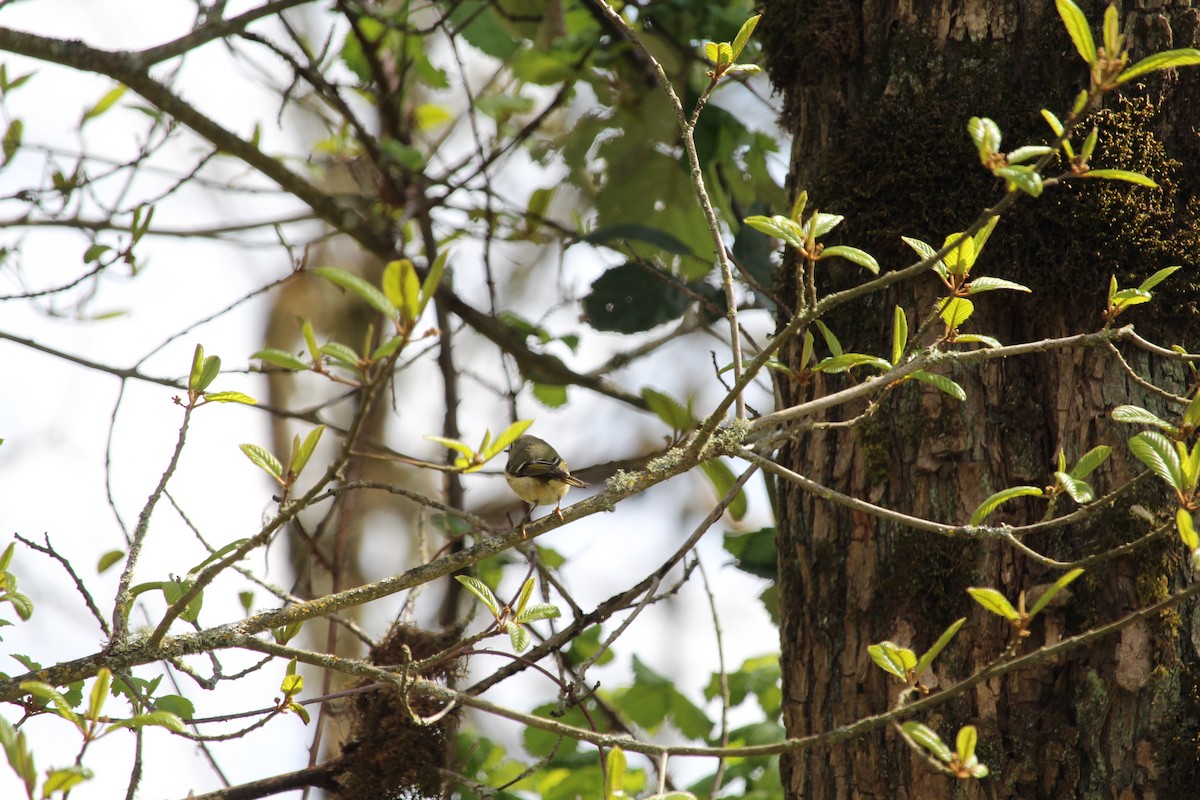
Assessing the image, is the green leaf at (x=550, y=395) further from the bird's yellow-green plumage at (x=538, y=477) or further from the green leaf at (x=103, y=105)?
the green leaf at (x=103, y=105)

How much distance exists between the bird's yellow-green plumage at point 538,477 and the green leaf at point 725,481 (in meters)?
0.36

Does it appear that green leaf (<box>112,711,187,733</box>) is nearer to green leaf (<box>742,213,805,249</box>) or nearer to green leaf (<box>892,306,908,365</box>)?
green leaf (<box>742,213,805,249</box>)

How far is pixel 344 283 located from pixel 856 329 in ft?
4.31

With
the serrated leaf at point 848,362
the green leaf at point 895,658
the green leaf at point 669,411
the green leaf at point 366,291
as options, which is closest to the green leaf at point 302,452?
the green leaf at point 366,291

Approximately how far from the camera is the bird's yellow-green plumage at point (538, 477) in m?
2.58

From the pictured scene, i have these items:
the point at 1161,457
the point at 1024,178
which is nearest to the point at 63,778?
the point at 1024,178

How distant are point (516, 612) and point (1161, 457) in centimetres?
106

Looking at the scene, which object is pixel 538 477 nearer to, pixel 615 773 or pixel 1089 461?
pixel 615 773

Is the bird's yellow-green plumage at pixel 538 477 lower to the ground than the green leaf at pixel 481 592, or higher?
higher

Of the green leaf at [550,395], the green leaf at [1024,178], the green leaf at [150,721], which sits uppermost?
the green leaf at [550,395]

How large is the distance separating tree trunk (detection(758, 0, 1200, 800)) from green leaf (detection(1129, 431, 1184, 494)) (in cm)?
44

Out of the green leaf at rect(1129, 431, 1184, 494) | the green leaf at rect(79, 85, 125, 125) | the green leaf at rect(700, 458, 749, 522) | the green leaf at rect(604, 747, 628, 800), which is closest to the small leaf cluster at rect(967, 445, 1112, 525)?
the green leaf at rect(1129, 431, 1184, 494)

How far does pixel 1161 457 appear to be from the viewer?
142 cm

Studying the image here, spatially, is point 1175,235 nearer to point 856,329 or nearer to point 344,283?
point 856,329
